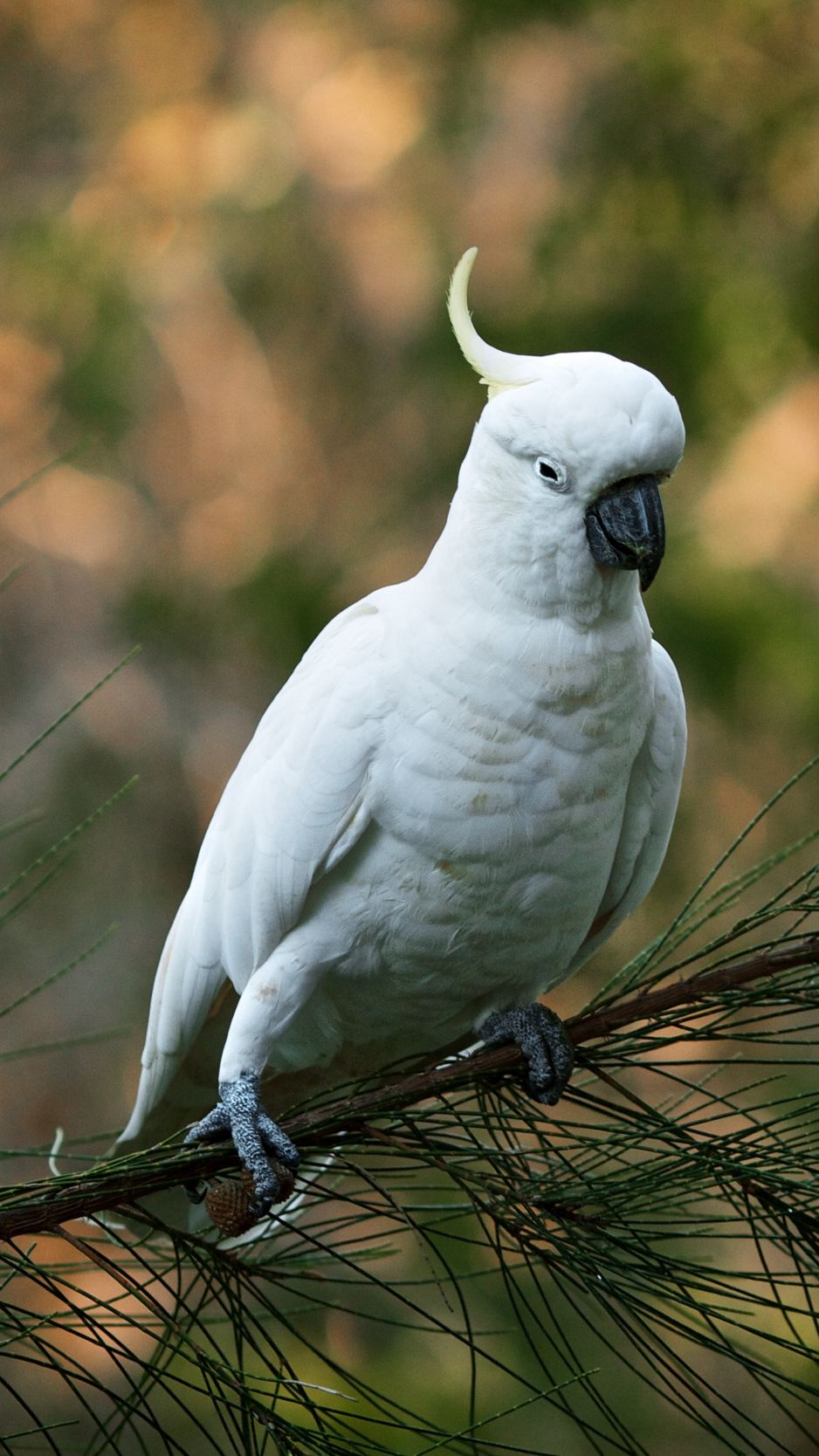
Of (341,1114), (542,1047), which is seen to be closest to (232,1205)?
(341,1114)

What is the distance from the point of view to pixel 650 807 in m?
1.38

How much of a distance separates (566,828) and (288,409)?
8.94 feet

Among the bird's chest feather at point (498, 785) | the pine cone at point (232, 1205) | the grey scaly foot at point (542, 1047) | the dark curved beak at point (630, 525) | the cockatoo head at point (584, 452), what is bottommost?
the pine cone at point (232, 1205)

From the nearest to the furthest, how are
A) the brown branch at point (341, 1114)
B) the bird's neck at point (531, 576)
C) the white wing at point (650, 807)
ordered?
the brown branch at point (341, 1114)
the bird's neck at point (531, 576)
the white wing at point (650, 807)

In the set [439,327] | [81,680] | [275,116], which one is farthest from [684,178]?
[81,680]

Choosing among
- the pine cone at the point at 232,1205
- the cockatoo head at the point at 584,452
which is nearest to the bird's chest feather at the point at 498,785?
the cockatoo head at the point at 584,452

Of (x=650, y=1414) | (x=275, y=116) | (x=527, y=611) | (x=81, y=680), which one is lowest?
(x=650, y=1414)

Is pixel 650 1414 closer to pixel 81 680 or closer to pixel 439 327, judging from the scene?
pixel 81 680

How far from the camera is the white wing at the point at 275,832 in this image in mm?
1239

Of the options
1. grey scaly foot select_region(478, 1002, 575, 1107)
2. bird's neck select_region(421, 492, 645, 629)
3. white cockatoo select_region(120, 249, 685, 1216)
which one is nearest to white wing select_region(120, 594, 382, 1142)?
white cockatoo select_region(120, 249, 685, 1216)

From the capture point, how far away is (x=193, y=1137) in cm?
119

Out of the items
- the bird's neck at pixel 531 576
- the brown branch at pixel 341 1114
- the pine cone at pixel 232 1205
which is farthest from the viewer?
the bird's neck at pixel 531 576

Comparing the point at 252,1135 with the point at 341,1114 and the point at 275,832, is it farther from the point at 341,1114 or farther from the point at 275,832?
the point at 275,832

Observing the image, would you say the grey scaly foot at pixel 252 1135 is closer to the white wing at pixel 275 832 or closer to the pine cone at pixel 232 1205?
the pine cone at pixel 232 1205
